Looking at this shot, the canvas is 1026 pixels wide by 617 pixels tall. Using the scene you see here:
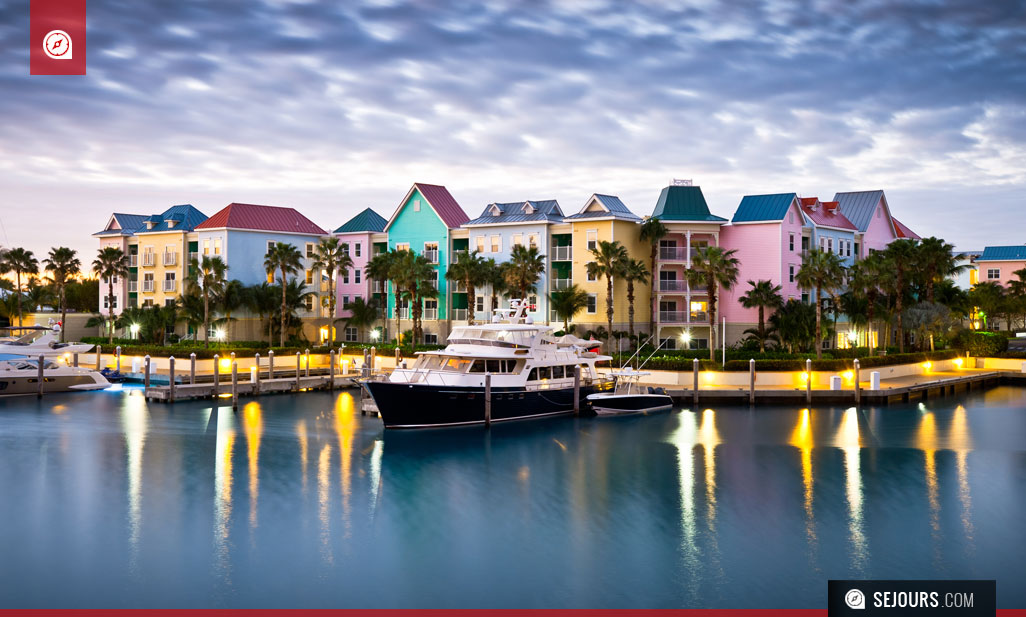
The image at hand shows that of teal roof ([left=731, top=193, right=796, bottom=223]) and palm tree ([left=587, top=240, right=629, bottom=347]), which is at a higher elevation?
teal roof ([left=731, top=193, right=796, bottom=223])

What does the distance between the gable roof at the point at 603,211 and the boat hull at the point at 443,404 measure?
22.8 metres

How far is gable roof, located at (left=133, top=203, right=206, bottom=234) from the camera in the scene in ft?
253

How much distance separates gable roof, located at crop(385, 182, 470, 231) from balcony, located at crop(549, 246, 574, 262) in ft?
31.0

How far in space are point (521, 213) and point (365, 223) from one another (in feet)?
56.5

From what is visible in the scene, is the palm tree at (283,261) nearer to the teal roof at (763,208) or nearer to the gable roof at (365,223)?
the gable roof at (365,223)

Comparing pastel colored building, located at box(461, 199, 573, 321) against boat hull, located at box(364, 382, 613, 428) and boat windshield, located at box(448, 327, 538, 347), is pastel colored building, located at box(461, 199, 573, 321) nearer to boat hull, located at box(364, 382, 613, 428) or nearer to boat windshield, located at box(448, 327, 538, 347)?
boat windshield, located at box(448, 327, 538, 347)

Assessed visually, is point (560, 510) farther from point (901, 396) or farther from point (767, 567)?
point (901, 396)

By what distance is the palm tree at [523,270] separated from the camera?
2477 inches

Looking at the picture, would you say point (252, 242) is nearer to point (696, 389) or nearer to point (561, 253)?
point (561, 253)

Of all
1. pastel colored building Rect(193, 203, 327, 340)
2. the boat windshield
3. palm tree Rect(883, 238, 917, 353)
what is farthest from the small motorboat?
pastel colored building Rect(193, 203, 327, 340)

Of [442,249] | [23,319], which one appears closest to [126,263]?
[23,319]

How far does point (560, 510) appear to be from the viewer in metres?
27.3

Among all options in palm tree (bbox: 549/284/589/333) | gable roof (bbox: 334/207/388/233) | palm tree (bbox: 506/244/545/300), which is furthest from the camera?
gable roof (bbox: 334/207/388/233)

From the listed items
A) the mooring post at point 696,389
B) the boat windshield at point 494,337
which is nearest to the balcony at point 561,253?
the mooring post at point 696,389
